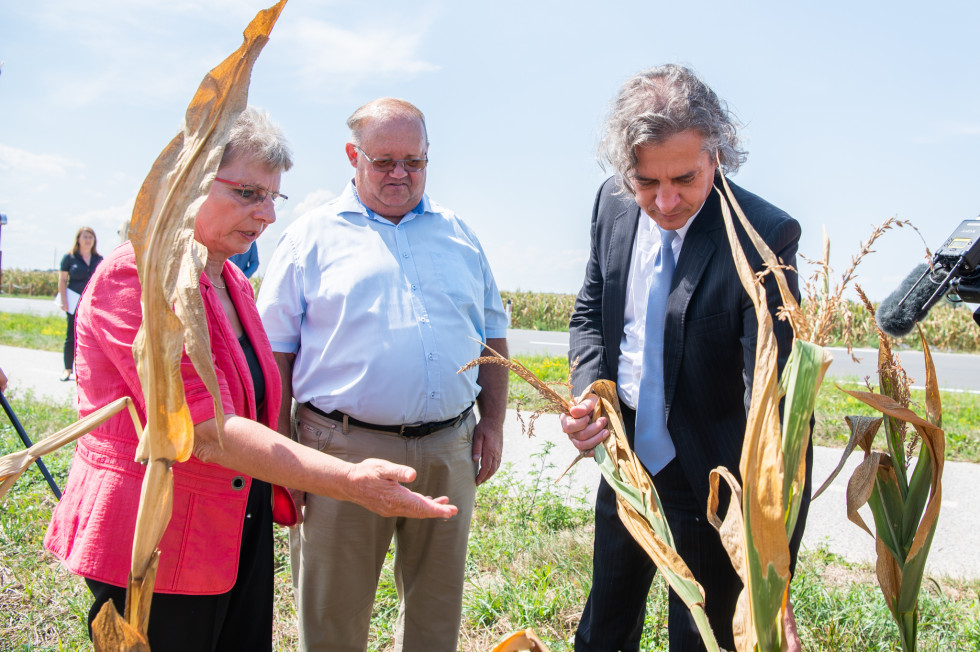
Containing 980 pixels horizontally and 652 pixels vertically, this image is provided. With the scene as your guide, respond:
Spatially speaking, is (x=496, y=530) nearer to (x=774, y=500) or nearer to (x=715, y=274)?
(x=715, y=274)

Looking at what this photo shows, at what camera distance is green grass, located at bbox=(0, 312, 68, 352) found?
12.1 meters

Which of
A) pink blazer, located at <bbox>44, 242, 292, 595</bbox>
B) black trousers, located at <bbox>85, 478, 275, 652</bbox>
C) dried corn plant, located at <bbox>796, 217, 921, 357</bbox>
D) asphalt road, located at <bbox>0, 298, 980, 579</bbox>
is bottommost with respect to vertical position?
asphalt road, located at <bbox>0, 298, 980, 579</bbox>

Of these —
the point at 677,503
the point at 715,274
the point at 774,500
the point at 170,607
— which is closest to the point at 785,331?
the point at 715,274

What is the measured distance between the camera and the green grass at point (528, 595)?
2.49 metres

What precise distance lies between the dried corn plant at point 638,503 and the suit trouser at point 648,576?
2.47 feet

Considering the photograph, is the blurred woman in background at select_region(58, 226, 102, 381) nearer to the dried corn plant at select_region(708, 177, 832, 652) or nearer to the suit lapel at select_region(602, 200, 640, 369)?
the suit lapel at select_region(602, 200, 640, 369)

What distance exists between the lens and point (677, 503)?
1949mm

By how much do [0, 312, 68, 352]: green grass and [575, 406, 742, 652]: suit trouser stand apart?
12.1 m

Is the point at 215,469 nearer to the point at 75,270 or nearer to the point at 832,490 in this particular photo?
the point at 832,490

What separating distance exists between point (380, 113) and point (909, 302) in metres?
1.87

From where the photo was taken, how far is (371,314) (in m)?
2.26

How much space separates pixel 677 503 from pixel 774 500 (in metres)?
1.26

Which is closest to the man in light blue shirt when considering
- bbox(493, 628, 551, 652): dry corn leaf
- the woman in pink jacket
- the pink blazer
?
the woman in pink jacket

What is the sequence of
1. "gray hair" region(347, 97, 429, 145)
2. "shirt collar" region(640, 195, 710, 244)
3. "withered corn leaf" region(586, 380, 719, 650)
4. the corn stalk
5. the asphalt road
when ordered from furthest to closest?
the asphalt road, "gray hair" region(347, 97, 429, 145), "shirt collar" region(640, 195, 710, 244), "withered corn leaf" region(586, 380, 719, 650), the corn stalk
